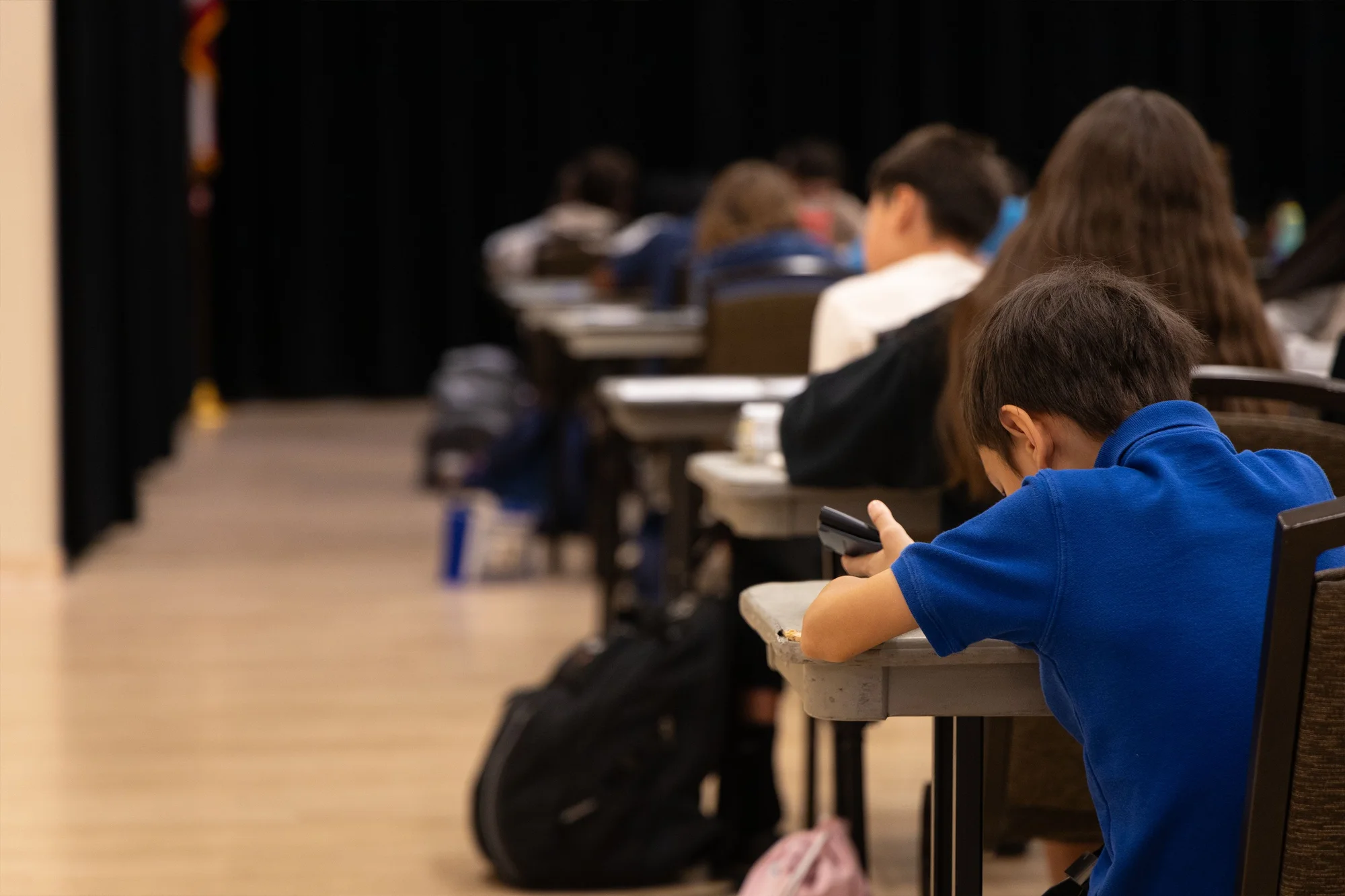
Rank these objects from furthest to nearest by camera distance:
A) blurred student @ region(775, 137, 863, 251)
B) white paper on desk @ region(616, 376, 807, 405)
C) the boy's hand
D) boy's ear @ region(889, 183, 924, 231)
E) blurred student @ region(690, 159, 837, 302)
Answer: blurred student @ region(775, 137, 863, 251), blurred student @ region(690, 159, 837, 302), white paper on desk @ region(616, 376, 807, 405), boy's ear @ region(889, 183, 924, 231), the boy's hand

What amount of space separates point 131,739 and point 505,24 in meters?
8.16

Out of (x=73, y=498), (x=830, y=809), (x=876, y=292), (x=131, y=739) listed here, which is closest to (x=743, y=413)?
(x=876, y=292)

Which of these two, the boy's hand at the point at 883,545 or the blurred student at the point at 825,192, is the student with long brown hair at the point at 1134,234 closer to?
the boy's hand at the point at 883,545

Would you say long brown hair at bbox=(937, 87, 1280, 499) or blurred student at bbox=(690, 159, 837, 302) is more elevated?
long brown hair at bbox=(937, 87, 1280, 499)

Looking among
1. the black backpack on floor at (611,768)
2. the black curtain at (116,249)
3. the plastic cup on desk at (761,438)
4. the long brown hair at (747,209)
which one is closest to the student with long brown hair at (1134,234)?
the plastic cup on desk at (761,438)

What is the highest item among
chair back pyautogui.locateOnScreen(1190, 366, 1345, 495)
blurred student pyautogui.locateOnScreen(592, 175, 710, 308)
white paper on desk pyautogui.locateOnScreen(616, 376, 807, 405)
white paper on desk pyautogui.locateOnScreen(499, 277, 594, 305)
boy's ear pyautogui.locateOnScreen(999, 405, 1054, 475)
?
boy's ear pyautogui.locateOnScreen(999, 405, 1054, 475)

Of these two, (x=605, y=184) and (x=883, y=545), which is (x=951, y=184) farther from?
(x=605, y=184)

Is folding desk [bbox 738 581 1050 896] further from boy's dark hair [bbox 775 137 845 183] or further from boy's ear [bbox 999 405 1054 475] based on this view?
boy's dark hair [bbox 775 137 845 183]

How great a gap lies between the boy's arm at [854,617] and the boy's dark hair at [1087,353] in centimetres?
18

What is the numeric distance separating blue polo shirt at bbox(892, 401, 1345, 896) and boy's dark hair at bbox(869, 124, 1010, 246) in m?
1.39

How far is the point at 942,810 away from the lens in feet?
5.26

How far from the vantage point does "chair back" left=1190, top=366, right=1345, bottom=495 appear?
1.71 metres

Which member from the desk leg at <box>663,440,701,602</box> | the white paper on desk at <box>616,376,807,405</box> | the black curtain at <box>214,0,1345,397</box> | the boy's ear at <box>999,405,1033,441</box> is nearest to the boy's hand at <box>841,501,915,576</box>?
the boy's ear at <box>999,405,1033,441</box>

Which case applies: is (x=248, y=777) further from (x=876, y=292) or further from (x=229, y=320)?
(x=229, y=320)
